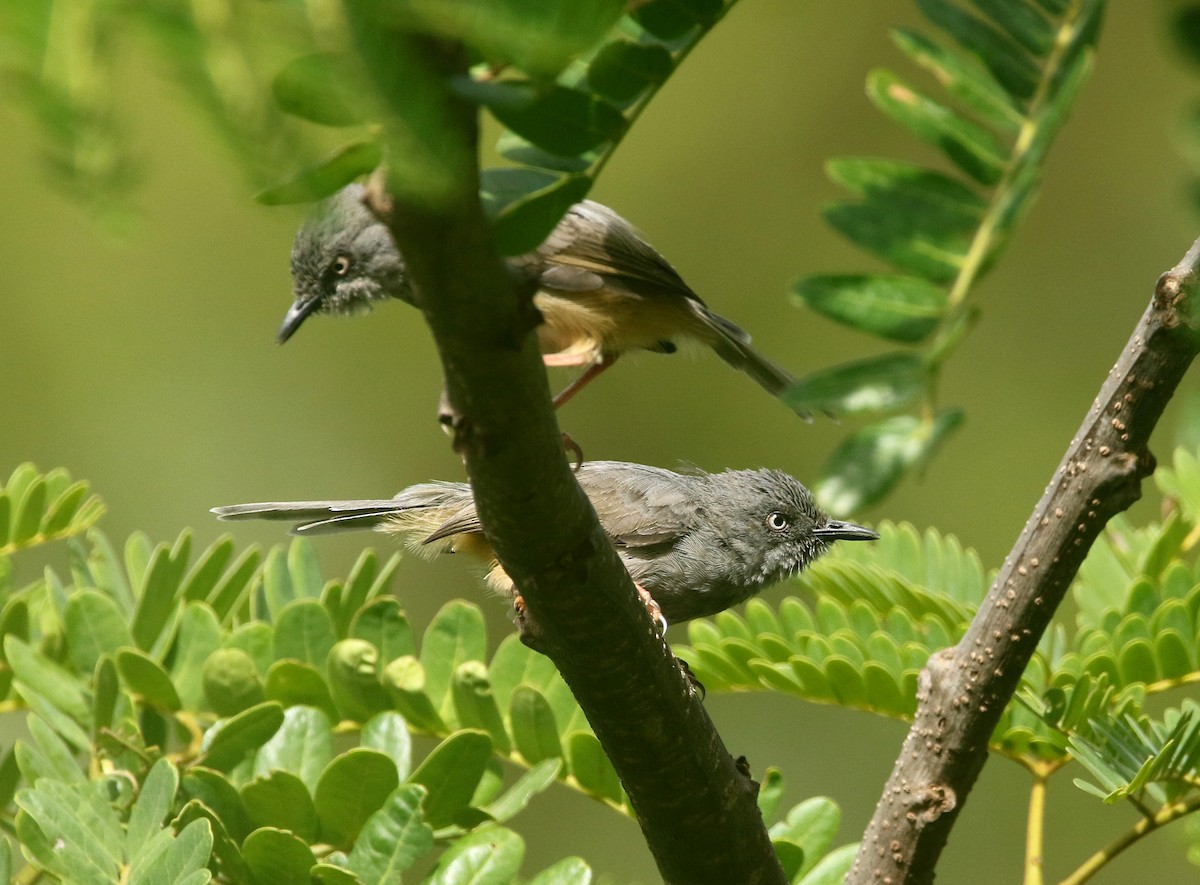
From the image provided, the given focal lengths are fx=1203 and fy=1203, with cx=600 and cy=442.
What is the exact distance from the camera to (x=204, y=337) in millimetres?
8344

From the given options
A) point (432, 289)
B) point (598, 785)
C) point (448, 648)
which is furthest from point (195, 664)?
point (432, 289)

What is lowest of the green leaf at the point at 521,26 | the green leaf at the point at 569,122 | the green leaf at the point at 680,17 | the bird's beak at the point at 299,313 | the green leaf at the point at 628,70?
the bird's beak at the point at 299,313

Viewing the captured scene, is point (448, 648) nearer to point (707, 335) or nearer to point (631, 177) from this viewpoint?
point (707, 335)

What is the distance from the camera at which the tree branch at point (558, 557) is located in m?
0.97

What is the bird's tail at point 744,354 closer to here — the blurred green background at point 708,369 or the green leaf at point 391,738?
the green leaf at point 391,738

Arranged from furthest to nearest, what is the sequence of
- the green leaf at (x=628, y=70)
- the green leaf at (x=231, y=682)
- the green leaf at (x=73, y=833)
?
the green leaf at (x=231, y=682), the green leaf at (x=73, y=833), the green leaf at (x=628, y=70)

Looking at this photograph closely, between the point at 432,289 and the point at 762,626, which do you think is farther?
the point at 762,626

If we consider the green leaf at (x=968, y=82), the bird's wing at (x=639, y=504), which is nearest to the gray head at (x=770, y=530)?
the bird's wing at (x=639, y=504)

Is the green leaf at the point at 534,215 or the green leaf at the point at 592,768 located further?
the green leaf at the point at 592,768

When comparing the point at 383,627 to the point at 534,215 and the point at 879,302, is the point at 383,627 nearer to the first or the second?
the point at 879,302

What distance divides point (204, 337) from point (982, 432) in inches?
205

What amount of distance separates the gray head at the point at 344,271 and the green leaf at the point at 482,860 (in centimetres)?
181

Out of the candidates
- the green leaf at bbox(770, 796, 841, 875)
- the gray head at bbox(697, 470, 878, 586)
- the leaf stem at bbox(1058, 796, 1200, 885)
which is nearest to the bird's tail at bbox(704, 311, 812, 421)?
the gray head at bbox(697, 470, 878, 586)

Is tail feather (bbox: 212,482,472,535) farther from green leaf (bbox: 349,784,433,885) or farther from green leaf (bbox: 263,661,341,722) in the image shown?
green leaf (bbox: 349,784,433,885)
